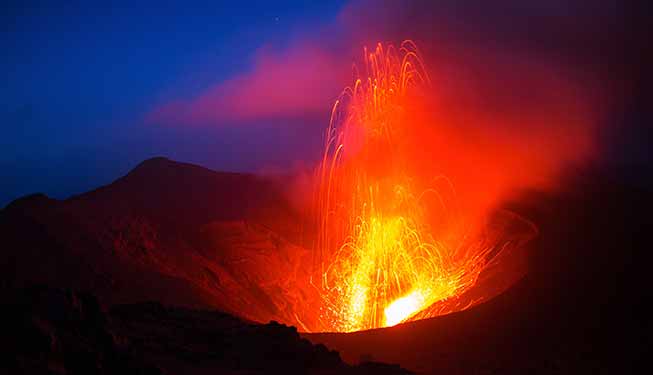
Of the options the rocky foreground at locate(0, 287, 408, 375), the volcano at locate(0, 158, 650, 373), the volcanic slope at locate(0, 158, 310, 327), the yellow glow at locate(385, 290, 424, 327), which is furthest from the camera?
the yellow glow at locate(385, 290, 424, 327)

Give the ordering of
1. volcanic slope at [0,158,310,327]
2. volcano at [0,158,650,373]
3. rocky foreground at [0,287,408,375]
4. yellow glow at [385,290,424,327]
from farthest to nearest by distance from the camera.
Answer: yellow glow at [385,290,424,327] < volcanic slope at [0,158,310,327] < volcano at [0,158,650,373] < rocky foreground at [0,287,408,375]

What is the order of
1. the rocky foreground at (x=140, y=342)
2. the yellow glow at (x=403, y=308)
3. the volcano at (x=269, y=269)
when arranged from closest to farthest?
the rocky foreground at (x=140, y=342) → the volcano at (x=269, y=269) → the yellow glow at (x=403, y=308)

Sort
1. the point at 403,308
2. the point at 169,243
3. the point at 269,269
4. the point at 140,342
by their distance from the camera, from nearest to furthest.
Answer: the point at 140,342, the point at 403,308, the point at 169,243, the point at 269,269

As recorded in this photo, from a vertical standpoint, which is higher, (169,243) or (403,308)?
(169,243)

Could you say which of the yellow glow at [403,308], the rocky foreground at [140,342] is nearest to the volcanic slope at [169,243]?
the yellow glow at [403,308]

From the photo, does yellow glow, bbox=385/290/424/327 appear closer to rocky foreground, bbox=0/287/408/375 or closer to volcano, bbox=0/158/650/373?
volcano, bbox=0/158/650/373

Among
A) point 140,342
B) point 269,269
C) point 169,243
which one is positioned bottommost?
point 140,342

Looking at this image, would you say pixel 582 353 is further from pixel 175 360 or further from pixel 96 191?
pixel 96 191

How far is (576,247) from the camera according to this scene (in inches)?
872

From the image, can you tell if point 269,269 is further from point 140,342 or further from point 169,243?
point 140,342

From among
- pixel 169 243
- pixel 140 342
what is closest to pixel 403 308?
pixel 169 243

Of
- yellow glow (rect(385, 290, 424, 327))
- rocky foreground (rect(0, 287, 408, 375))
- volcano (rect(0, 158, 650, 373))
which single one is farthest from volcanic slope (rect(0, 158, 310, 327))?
rocky foreground (rect(0, 287, 408, 375))

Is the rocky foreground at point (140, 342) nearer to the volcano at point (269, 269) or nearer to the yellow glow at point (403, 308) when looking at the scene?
the volcano at point (269, 269)

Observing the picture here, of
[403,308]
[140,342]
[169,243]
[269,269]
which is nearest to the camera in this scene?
[140,342]
